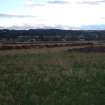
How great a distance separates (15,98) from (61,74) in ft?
26.2

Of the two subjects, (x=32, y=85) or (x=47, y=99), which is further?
(x=32, y=85)

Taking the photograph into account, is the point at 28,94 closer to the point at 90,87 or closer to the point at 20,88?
the point at 20,88

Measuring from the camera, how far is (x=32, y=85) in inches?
781

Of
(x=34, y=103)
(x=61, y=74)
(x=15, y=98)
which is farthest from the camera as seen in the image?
(x=61, y=74)

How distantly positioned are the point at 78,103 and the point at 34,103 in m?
1.70

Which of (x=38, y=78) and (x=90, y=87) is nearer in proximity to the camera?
(x=90, y=87)

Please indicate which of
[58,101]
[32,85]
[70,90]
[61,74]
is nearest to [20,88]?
[32,85]

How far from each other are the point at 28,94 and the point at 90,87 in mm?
3443

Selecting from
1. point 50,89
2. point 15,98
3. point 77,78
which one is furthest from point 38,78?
point 15,98

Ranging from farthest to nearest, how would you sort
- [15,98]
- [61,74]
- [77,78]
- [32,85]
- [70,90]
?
1. [61,74]
2. [77,78]
3. [32,85]
4. [70,90]
5. [15,98]

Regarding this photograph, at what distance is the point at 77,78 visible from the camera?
73.4 feet

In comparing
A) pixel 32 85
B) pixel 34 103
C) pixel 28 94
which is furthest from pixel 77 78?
pixel 34 103

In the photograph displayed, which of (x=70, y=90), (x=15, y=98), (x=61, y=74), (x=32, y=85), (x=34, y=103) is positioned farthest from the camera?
(x=61, y=74)

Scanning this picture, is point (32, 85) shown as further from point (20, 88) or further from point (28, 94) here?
point (28, 94)
